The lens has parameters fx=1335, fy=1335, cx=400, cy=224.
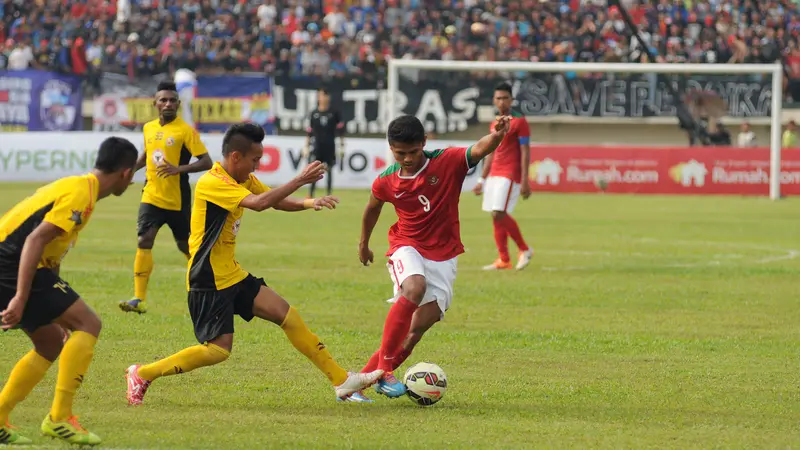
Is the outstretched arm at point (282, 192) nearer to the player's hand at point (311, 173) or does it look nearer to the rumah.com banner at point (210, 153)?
the player's hand at point (311, 173)

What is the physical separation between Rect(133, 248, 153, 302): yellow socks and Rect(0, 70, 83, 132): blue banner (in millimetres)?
25584

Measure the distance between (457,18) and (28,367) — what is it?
115 ft

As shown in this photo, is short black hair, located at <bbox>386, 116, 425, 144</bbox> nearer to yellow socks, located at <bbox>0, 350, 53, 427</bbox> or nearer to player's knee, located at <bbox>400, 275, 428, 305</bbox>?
player's knee, located at <bbox>400, 275, 428, 305</bbox>

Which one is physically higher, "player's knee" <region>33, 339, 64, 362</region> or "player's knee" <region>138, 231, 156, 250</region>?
"player's knee" <region>33, 339, 64, 362</region>

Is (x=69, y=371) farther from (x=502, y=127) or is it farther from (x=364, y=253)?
(x=502, y=127)

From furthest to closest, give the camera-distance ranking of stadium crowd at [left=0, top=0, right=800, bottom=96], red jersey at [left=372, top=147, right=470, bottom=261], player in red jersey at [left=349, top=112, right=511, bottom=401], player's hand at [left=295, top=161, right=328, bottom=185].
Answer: stadium crowd at [left=0, top=0, right=800, bottom=96] < red jersey at [left=372, top=147, right=470, bottom=261] < player in red jersey at [left=349, top=112, right=511, bottom=401] < player's hand at [left=295, top=161, right=328, bottom=185]

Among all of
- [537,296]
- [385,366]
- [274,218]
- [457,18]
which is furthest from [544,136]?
[385,366]

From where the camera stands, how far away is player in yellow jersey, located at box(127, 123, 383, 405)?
7.54 meters

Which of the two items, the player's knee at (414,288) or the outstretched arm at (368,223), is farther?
the outstretched arm at (368,223)

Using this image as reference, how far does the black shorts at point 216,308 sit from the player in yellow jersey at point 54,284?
3.47 ft

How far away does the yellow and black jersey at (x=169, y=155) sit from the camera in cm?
1228

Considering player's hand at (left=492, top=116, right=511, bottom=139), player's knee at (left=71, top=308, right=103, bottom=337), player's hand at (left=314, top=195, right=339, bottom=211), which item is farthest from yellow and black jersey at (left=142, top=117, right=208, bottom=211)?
player's knee at (left=71, top=308, right=103, bottom=337)

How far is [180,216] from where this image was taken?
12352 mm

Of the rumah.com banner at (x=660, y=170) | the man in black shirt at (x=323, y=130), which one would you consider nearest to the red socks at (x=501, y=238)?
the man in black shirt at (x=323, y=130)
